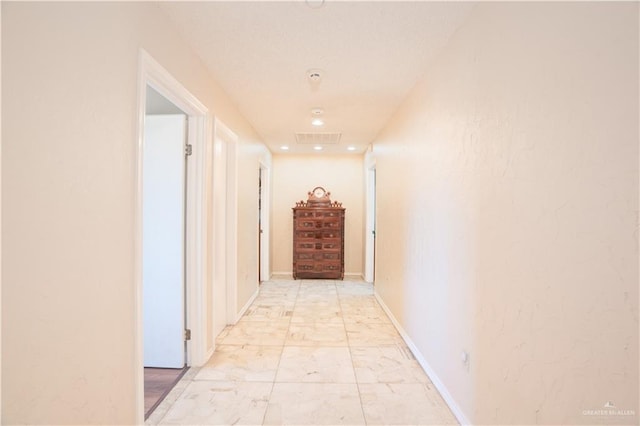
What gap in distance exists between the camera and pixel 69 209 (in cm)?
109

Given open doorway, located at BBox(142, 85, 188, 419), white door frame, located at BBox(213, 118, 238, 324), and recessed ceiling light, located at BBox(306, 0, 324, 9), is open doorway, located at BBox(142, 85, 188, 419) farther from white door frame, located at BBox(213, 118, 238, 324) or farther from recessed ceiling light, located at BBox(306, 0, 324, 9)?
recessed ceiling light, located at BBox(306, 0, 324, 9)

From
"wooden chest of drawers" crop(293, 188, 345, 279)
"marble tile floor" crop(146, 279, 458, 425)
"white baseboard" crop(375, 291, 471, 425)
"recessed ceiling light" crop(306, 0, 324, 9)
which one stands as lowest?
"marble tile floor" crop(146, 279, 458, 425)

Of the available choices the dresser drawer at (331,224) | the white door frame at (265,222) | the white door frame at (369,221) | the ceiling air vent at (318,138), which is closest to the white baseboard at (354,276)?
the white door frame at (369,221)

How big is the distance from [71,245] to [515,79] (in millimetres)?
1832

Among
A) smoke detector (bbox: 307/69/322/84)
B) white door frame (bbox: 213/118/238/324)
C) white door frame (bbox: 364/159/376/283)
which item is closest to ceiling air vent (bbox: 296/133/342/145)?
white door frame (bbox: 364/159/376/283)

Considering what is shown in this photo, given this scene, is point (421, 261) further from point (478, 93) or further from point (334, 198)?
point (334, 198)

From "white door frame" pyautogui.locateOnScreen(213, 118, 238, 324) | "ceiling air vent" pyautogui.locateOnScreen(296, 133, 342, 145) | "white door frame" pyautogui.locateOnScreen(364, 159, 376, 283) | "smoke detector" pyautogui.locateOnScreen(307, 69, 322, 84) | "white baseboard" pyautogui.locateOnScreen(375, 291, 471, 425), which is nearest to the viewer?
"white baseboard" pyautogui.locateOnScreen(375, 291, 471, 425)

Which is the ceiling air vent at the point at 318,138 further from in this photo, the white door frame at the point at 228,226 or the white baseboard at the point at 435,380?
the white baseboard at the point at 435,380

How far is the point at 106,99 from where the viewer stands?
50.1 inches

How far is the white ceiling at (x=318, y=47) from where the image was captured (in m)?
1.72

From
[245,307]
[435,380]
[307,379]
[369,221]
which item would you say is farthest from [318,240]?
[435,380]

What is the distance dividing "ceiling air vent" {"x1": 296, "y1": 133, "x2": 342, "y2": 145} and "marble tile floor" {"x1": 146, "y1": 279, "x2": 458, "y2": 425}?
2.48 meters

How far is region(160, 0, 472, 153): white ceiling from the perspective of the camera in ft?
5.63

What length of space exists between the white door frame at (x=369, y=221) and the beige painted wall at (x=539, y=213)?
3199mm
